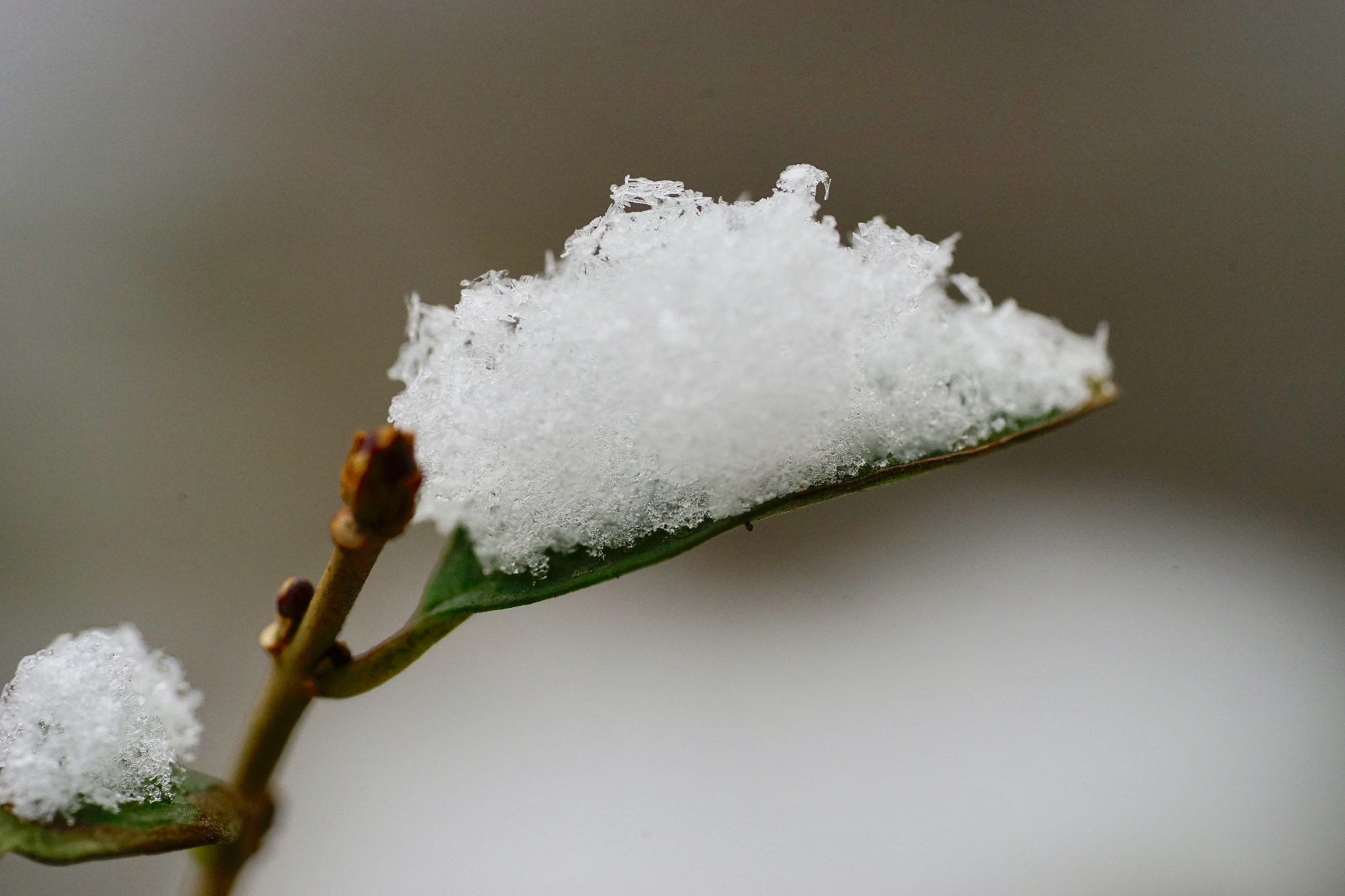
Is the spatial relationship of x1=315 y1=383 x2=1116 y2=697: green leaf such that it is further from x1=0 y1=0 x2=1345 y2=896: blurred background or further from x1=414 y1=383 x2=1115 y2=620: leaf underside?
x1=0 y1=0 x2=1345 y2=896: blurred background

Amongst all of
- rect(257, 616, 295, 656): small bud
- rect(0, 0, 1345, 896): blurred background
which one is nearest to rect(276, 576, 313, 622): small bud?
rect(257, 616, 295, 656): small bud

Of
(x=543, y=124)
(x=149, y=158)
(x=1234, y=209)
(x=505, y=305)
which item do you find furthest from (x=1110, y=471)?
(x=149, y=158)

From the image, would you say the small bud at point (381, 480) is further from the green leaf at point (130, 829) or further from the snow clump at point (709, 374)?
the green leaf at point (130, 829)

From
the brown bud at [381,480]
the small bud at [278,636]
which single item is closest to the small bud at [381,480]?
the brown bud at [381,480]

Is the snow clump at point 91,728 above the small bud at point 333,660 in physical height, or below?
below

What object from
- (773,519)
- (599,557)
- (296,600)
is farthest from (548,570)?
(773,519)

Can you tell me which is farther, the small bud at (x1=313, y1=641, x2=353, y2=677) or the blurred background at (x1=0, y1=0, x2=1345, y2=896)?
the blurred background at (x1=0, y1=0, x2=1345, y2=896)

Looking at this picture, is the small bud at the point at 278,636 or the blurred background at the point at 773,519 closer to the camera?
the small bud at the point at 278,636
